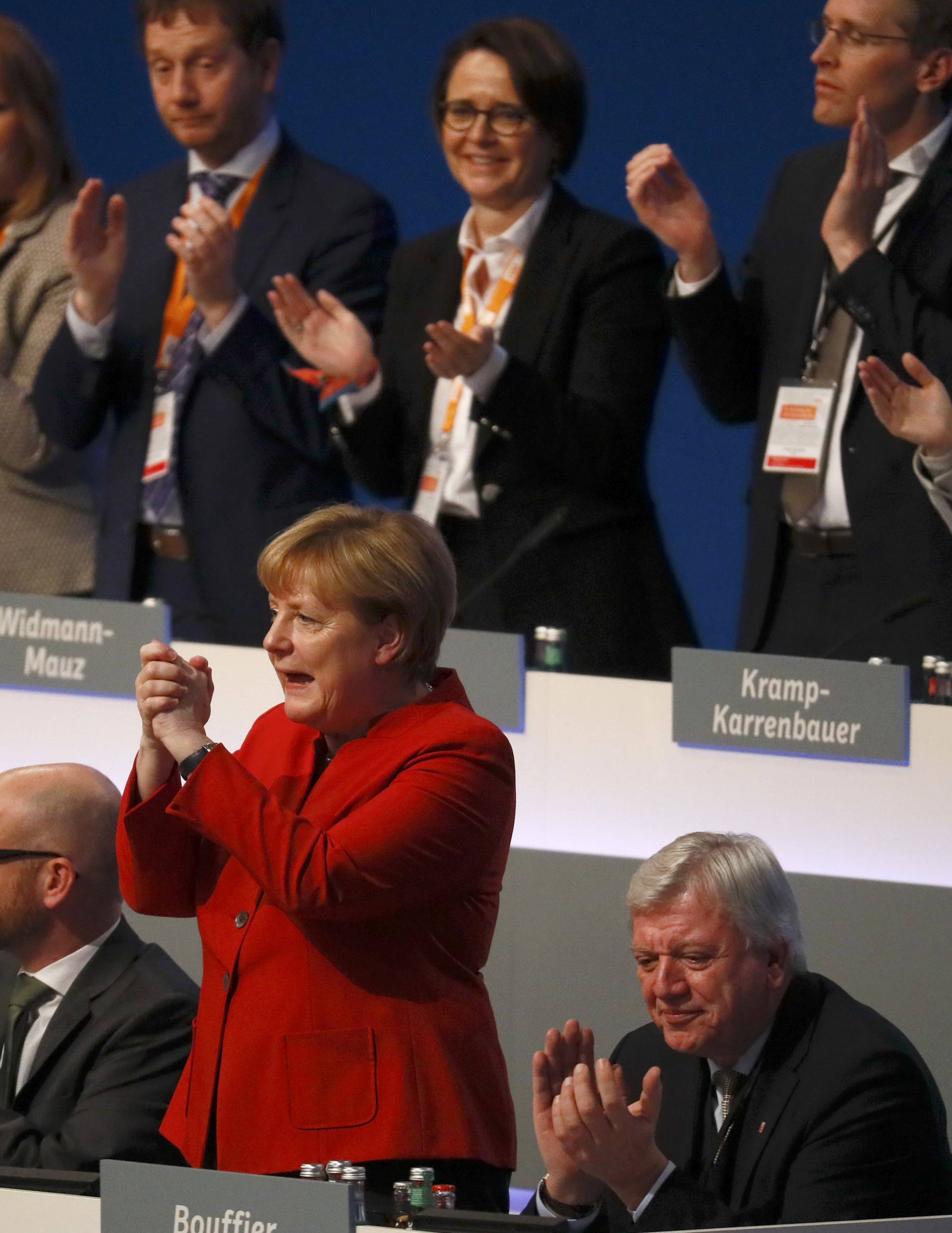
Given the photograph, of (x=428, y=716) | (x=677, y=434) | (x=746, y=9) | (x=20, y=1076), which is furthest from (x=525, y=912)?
(x=746, y=9)

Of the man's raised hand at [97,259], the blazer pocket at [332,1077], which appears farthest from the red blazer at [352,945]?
the man's raised hand at [97,259]

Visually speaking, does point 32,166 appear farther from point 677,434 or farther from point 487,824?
point 487,824

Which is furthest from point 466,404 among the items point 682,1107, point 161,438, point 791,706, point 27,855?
point 682,1107

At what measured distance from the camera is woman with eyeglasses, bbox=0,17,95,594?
4211 millimetres

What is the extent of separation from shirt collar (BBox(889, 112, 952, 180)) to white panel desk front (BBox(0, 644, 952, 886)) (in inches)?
46.6

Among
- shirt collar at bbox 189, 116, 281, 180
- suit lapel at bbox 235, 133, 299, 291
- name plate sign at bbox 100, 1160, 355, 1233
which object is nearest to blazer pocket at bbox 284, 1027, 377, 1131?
name plate sign at bbox 100, 1160, 355, 1233

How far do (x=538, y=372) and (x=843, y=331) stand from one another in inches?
22.0

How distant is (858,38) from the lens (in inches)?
139

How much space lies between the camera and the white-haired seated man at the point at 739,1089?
1.88m

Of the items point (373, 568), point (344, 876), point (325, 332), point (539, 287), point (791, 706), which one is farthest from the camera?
point (325, 332)

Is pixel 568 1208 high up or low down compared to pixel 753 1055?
down

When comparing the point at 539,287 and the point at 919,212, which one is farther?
the point at 539,287

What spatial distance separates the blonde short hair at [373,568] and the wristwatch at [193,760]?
18 centimetres

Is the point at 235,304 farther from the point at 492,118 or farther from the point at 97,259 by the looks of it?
the point at 492,118
